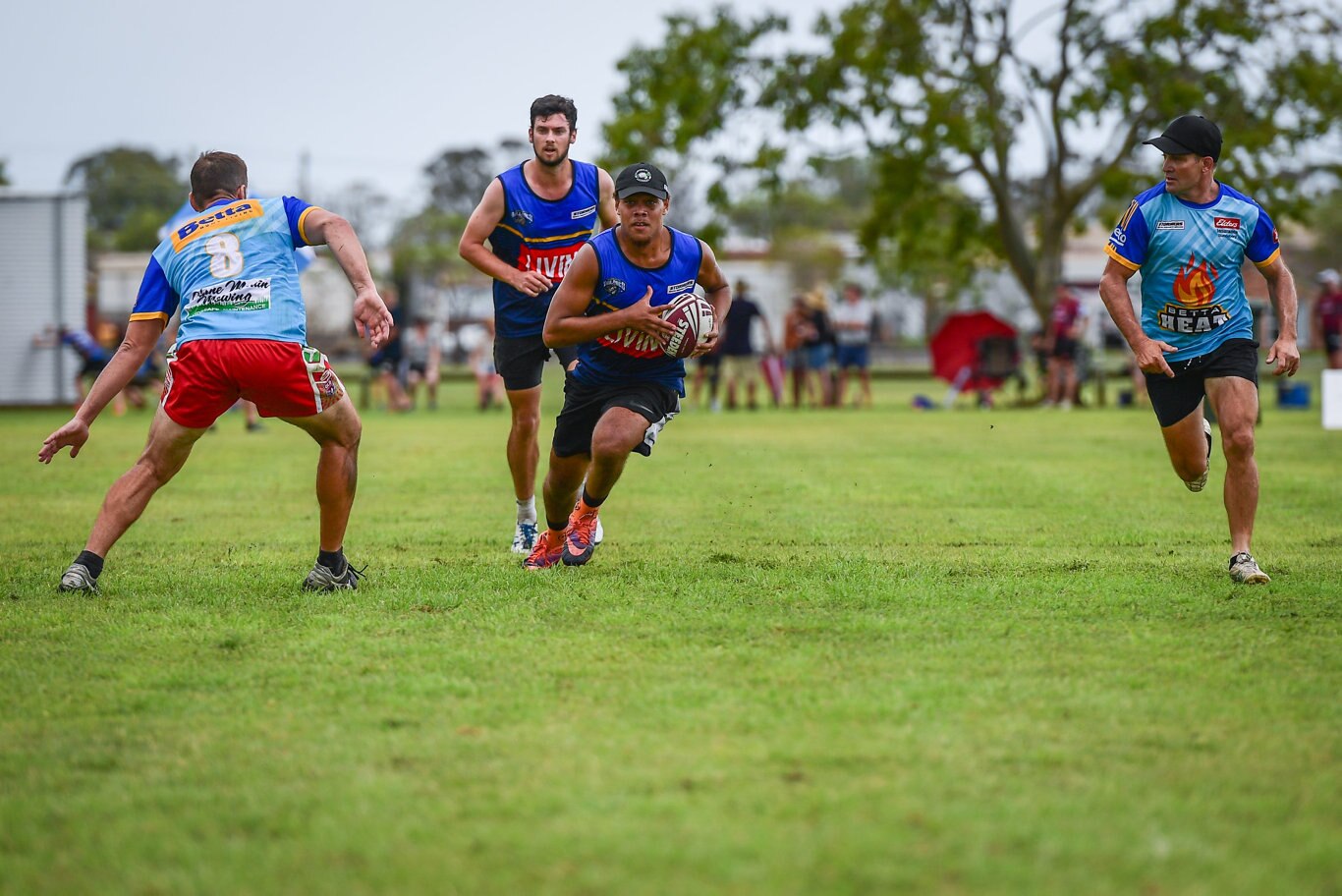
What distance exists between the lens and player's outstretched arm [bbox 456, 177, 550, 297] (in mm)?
7668

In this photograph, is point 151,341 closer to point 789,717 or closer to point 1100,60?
point 789,717

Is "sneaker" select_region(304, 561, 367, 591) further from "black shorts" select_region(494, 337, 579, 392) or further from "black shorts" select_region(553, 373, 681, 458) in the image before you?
"black shorts" select_region(494, 337, 579, 392)

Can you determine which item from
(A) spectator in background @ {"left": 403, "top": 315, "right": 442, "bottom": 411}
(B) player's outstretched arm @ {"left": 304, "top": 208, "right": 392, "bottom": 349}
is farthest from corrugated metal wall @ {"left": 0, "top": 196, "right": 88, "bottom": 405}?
(B) player's outstretched arm @ {"left": 304, "top": 208, "right": 392, "bottom": 349}

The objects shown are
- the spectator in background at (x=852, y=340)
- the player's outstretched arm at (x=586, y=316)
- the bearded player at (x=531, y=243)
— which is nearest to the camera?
the player's outstretched arm at (x=586, y=316)

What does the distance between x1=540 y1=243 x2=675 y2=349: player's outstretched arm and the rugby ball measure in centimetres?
4

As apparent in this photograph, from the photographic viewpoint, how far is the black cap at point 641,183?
6734 mm

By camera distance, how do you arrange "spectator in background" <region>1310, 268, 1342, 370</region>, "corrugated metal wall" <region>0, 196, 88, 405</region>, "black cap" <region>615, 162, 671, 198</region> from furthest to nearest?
"corrugated metal wall" <region>0, 196, 88, 405</region> → "spectator in background" <region>1310, 268, 1342, 370</region> → "black cap" <region>615, 162, 671, 198</region>

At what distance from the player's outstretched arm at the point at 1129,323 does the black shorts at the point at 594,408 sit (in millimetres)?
2166

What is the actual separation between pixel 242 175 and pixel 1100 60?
82.7 feet

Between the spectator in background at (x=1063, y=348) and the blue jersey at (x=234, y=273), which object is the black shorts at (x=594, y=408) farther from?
the spectator in background at (x=1063, y=348)

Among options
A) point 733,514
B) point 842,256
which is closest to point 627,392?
point 733,514

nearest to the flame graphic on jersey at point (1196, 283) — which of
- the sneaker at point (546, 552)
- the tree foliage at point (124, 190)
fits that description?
the sneaker at point (546, 552)

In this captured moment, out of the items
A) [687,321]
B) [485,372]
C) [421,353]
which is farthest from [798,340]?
[687,321]

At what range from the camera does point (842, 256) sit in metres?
73.9
